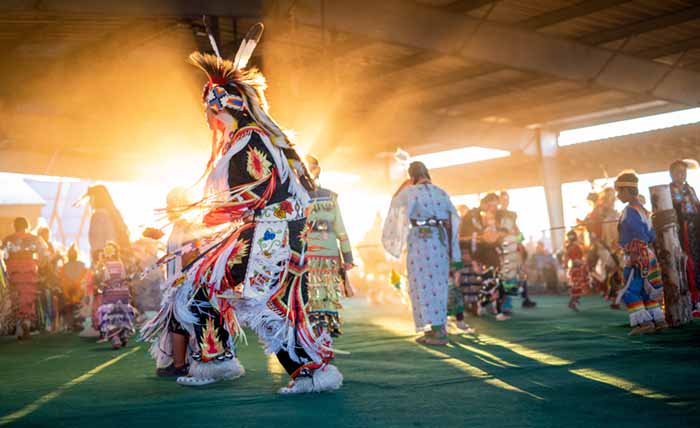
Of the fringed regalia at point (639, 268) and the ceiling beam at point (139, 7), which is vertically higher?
the ceiling beam at point (139, 7)

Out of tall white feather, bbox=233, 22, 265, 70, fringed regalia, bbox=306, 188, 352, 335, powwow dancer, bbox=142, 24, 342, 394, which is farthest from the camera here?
fringed regalia, bbox=306, 188, 352, 335

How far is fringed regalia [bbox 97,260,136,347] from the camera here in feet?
22.9

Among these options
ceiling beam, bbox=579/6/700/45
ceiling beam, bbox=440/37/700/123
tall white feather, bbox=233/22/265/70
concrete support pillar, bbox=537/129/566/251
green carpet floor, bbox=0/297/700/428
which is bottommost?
green carpet floor, bbox=0/297/700/428

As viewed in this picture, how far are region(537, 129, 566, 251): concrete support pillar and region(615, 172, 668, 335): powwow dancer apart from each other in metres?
13.6

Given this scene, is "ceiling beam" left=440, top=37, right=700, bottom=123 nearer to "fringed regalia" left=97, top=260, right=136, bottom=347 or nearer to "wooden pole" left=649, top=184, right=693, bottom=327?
"wooden pole" left=649, top=184, right=693, bottom=327

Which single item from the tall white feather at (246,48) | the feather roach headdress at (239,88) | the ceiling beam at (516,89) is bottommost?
the feather roach headdress at (239,88)

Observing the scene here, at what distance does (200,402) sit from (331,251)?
2.64 m

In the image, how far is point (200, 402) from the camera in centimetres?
360

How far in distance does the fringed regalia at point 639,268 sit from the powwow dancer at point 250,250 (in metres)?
3.51

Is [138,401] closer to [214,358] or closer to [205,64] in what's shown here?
[214,358]

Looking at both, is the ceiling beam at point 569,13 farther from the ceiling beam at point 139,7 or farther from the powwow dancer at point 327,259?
the powwow dancer at point 327,259

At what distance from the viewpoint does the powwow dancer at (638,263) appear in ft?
20.5

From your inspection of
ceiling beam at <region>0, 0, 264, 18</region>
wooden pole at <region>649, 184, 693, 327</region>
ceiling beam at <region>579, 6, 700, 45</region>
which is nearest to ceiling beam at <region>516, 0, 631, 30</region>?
ceiling beam at <region>579, 6, 700, 45</region>

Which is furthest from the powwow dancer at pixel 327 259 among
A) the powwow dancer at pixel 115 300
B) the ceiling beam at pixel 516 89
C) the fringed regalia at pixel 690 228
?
the ceiling beam at pixel 516 89
